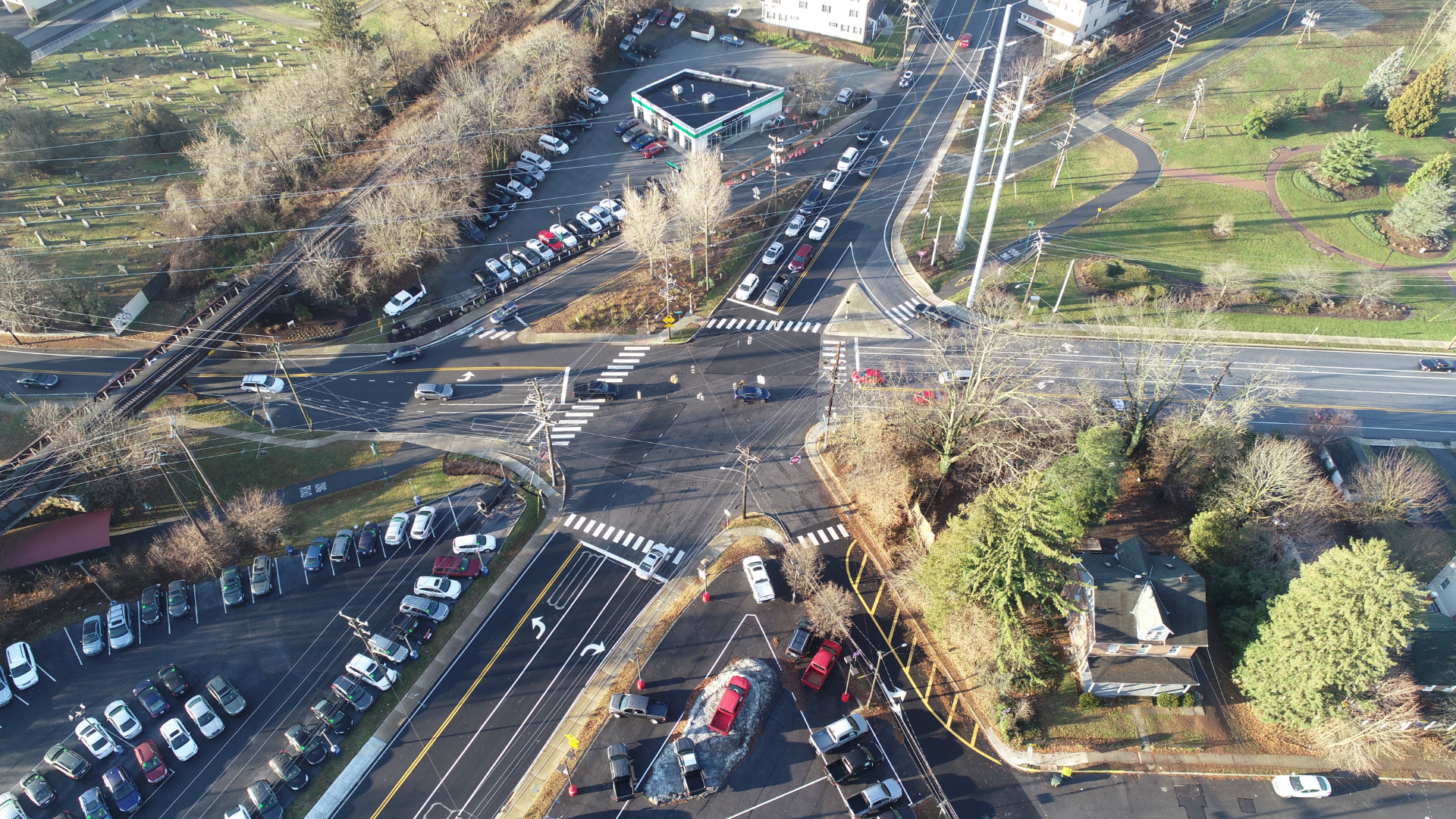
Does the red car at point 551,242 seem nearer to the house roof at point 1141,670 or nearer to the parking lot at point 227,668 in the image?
the parking lot at point 227,668

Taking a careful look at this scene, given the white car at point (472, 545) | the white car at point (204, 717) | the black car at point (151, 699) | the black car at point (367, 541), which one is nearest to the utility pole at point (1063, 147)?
the white car at point (472, 545)

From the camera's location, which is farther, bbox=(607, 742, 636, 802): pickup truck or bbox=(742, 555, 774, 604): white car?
bbox=(742, 555, 774, 604): white car

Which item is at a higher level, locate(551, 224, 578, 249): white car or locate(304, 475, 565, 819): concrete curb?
locate(551, 224, 578, 249): white car

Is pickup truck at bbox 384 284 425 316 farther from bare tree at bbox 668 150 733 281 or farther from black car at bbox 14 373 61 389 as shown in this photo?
black car at bbox 14 373 61 389

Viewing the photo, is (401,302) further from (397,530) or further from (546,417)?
(546,417)

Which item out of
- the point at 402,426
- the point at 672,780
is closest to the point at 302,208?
the point at 402,426

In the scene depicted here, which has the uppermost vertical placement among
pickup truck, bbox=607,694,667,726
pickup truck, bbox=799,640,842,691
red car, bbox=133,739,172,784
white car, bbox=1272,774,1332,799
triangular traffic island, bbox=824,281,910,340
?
triangular traffic island, bbox=824,281,910,340

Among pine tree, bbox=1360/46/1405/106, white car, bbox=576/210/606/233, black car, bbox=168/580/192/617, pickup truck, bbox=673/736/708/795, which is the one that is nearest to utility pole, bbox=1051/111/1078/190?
pine tree, bbox=1360/46/1405/106

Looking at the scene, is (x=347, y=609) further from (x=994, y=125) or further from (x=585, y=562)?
(x=994, y=125)
